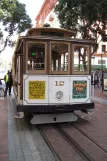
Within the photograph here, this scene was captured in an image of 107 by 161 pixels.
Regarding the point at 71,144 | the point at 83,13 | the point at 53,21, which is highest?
the point at 53,21

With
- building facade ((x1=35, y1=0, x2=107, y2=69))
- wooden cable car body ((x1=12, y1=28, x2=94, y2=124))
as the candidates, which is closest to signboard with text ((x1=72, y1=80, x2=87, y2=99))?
wooden cable car body ((x1=12, y1=28, x2=94, y2=124))

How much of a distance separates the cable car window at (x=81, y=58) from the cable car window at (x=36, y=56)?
1.10 meters

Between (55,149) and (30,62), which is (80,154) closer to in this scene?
(55,149)

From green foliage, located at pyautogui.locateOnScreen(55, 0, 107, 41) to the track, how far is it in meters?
10.5

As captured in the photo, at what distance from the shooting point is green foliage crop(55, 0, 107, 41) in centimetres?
1967

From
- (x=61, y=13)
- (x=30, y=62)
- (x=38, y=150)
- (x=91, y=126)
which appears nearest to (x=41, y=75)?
(x=30, y=62)

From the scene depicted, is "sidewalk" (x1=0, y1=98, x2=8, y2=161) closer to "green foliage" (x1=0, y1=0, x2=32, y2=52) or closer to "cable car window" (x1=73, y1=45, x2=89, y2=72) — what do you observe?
"cable car window" (x1=73, y1=45, x2=89, y2=72)

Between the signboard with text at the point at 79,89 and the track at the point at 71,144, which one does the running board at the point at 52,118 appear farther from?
the signboard with text at the point at 79,89

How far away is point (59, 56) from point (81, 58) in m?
0.71

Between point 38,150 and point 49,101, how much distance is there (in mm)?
2968

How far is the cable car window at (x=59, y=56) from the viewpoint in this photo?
1073cm

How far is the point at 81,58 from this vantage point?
11.0 m

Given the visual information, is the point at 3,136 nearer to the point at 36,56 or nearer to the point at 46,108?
the point at 46,108

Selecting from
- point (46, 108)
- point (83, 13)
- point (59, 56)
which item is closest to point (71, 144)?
point (46, 108)
